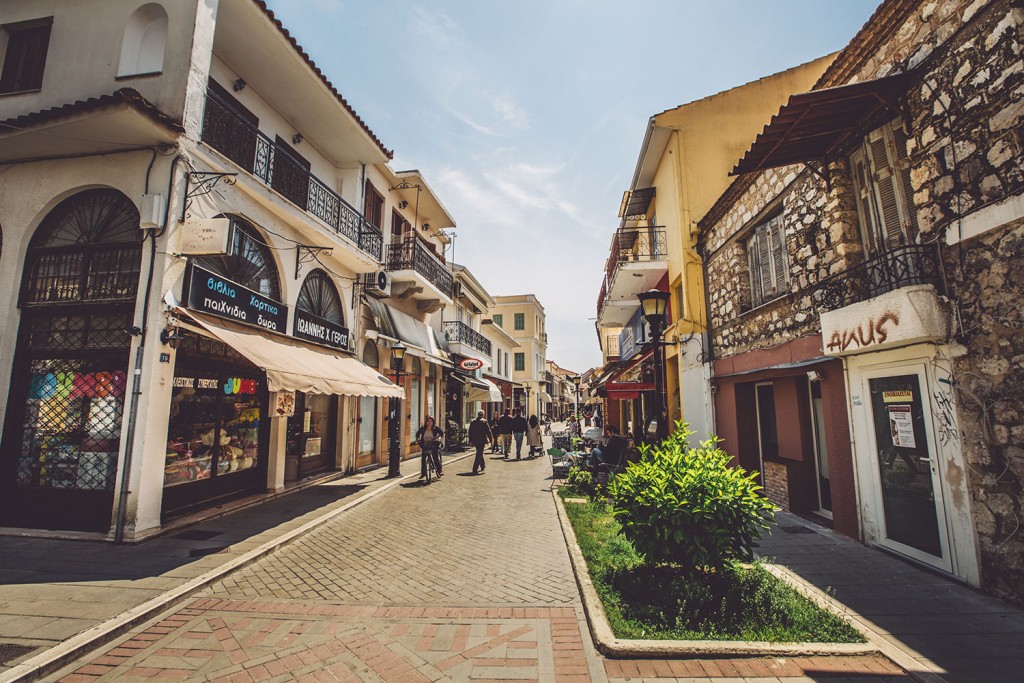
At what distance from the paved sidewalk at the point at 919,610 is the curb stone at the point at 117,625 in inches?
245

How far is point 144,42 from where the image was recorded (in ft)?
25.5

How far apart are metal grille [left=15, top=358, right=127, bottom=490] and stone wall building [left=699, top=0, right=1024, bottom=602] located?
10473mm

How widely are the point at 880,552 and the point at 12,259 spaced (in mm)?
13438

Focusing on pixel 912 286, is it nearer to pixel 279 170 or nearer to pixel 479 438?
pixel 279 170

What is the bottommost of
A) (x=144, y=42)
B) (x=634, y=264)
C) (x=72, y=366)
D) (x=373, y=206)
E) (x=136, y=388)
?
(x=136, y=388)

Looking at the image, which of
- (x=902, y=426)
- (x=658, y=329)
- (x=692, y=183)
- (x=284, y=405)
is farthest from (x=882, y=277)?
(x=284, y=405)

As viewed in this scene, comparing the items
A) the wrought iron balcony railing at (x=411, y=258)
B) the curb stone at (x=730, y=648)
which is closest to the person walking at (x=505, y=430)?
the wrought iron balcony railing at (x=411, y=258)

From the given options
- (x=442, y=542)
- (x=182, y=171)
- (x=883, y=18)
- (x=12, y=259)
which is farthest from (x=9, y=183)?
(x=883, y=18)

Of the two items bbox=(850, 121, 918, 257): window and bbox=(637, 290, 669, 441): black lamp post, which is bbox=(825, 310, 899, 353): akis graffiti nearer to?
bbox=(850, 121, 918, 257): window

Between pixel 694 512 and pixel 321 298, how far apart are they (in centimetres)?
1047

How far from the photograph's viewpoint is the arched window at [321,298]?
431 inches

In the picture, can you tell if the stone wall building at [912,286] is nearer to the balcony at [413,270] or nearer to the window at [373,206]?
the balcony at [413,270]

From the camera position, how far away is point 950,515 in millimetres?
4766

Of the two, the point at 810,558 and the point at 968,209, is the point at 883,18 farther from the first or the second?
the point at 810,558
